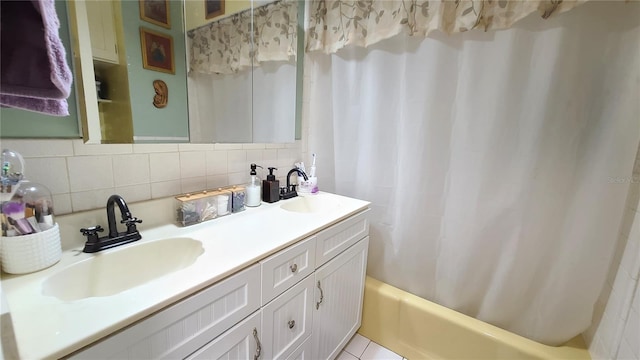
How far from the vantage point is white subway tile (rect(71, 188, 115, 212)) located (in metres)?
0.83

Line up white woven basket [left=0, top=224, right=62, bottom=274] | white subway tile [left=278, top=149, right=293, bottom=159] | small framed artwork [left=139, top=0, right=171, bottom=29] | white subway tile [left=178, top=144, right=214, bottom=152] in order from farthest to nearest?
white subway tile [left=278, top=149, right=293, bottom=159], white subway tile [left=178, top=144, right=214, bottom=152], small framed artwork [left=139, top=0, right=171, bottom=29], white woven basket [left=0, top=224, right=62, bottom=274]

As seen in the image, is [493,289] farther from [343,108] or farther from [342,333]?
[343,108]

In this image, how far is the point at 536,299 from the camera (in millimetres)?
1159

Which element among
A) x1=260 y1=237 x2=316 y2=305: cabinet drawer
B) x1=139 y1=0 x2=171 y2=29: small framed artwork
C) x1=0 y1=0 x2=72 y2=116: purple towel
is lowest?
x1=260 y1=237 x2=316 y2=305: cabinet drawer

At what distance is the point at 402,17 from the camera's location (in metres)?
1.25

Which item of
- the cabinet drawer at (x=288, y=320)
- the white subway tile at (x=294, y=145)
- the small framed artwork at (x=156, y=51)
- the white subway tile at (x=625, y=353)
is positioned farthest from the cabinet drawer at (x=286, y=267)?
the white subway tile at (x=625, y=353)

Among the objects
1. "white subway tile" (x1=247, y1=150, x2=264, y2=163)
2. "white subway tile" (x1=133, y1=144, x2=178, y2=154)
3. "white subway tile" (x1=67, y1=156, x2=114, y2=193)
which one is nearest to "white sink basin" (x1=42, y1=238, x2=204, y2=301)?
"white subway tile" (x1=67, y1=156, x2=114, y2=193)

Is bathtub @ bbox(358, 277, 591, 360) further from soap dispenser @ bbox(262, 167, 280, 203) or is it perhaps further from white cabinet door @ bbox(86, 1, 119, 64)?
white cabinet door @ bbox(86, 1, 119, 64)

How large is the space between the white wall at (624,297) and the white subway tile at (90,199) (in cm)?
184

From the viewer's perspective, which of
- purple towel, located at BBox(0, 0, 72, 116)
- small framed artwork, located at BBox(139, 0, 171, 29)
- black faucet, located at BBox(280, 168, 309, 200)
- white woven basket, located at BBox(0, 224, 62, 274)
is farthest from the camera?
black faucet, located at BBox(280, 168, 309, 200)

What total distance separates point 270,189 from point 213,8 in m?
0.90

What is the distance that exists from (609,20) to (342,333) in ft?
Answer: 5.57

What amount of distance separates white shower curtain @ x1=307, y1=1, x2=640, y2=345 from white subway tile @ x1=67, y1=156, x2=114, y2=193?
113 centimetres

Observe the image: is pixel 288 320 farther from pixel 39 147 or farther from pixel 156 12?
pixel 156 12
